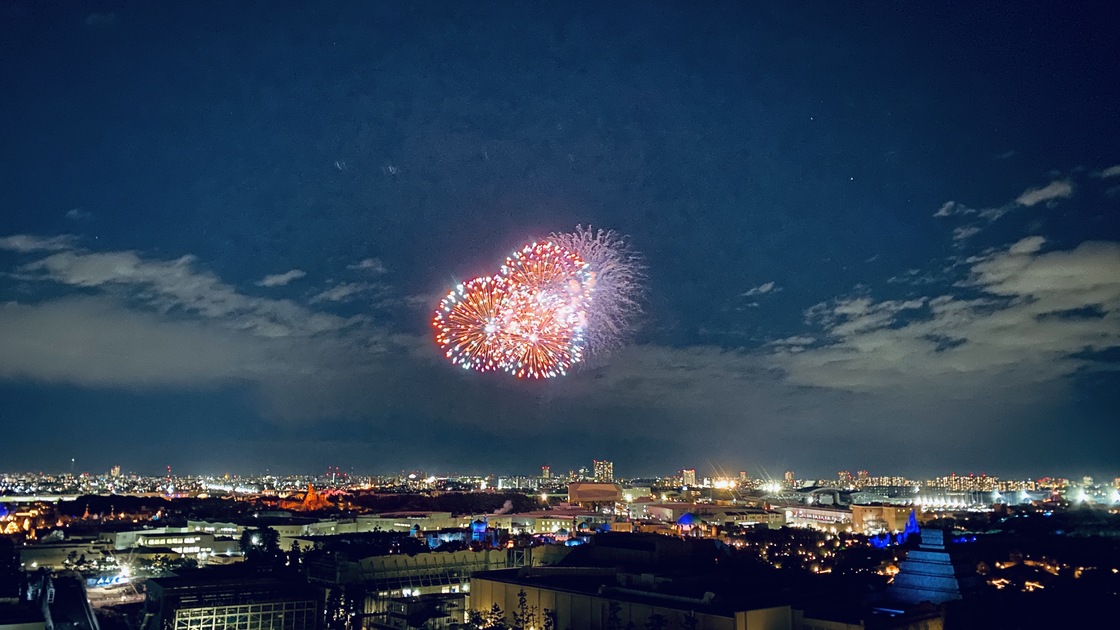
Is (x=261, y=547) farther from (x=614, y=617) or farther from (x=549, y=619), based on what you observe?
(x=614, y=617)

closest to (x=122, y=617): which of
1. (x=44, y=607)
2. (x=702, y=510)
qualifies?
(x=44, y=607)

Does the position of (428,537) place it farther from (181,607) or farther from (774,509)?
(774,509)

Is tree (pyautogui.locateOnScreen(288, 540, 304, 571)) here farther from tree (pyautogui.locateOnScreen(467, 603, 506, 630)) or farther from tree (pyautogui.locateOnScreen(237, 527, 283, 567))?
tree (pyautogui.locateOnScreen(467, 603, 506, 630))

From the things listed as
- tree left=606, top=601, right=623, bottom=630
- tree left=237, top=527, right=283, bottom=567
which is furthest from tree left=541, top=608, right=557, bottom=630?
tree left=237, top=527, right=283, bottom=567

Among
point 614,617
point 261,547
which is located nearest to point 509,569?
point 614,617

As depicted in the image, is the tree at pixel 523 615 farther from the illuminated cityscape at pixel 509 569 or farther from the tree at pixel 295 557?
the tree at pixel 295 557

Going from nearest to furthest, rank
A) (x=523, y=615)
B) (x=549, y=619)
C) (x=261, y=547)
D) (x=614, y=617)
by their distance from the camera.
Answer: (x=614, y=617) < (x=523, y=615) < (x=549, y=619) < (x=261, y=547)

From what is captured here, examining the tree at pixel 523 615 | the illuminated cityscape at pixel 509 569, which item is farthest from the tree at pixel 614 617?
the tree at pixel 523 615

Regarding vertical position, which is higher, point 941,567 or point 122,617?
point 941,567

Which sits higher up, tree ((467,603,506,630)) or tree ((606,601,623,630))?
tree ((606,601,623,630))

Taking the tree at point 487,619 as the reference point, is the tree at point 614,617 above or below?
above

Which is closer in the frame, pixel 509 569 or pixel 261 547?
pixel 509 569
